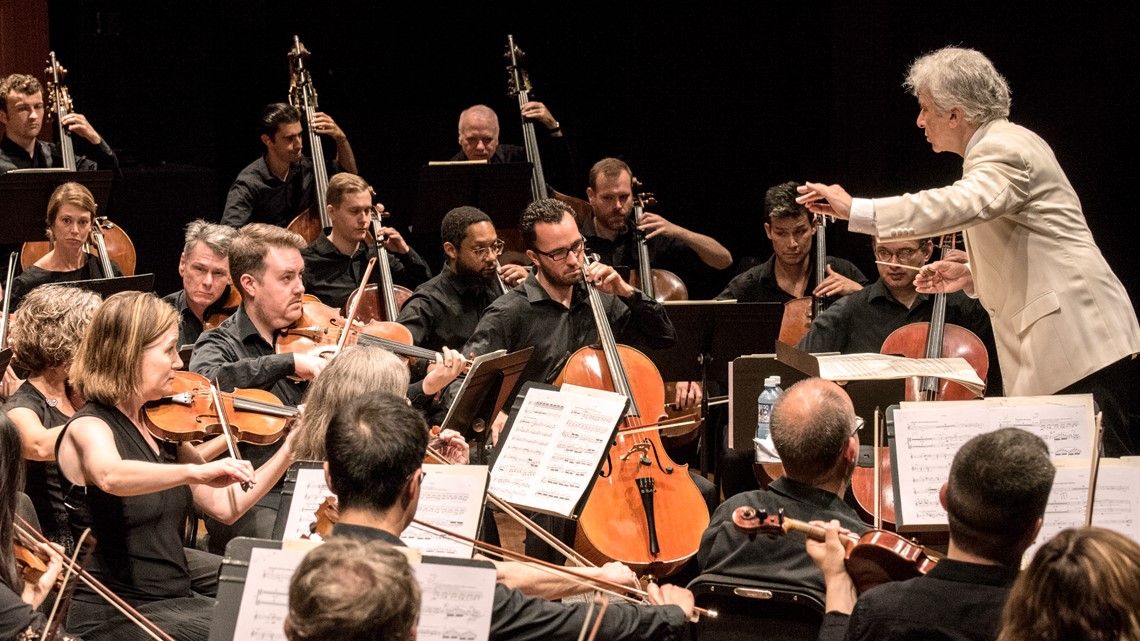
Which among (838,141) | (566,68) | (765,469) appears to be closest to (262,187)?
(566,68)

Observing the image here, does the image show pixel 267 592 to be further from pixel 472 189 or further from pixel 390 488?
pixel 472 189

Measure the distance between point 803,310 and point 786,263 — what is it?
1.35ft

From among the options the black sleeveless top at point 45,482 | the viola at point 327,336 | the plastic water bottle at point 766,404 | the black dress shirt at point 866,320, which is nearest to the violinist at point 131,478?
the black sleeveless top at point 45,482

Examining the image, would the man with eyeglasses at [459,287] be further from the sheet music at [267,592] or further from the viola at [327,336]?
the sheet music at [267,592]

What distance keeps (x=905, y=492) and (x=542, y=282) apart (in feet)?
7.66

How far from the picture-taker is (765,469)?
14.4 ft

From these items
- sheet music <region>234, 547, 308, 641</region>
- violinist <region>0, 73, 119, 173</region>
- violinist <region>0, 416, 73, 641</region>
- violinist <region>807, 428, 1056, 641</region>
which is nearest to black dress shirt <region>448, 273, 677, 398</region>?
violinist <region>0, 416, 73, 641</region>

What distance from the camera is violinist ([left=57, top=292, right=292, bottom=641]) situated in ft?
9.86

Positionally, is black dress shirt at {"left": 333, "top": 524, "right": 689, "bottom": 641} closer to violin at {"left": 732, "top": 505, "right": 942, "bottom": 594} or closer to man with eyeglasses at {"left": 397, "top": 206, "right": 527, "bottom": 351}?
violin at {"left": 732, "top": 505, "right": 942, "bottom": 594}

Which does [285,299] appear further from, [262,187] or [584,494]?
[262,187]

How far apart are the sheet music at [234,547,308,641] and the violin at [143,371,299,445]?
1.31 meters

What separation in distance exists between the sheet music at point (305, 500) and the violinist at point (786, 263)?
10.6 feet

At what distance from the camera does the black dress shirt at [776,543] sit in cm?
265

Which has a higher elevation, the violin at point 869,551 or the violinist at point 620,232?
the violinist at point 620,232
